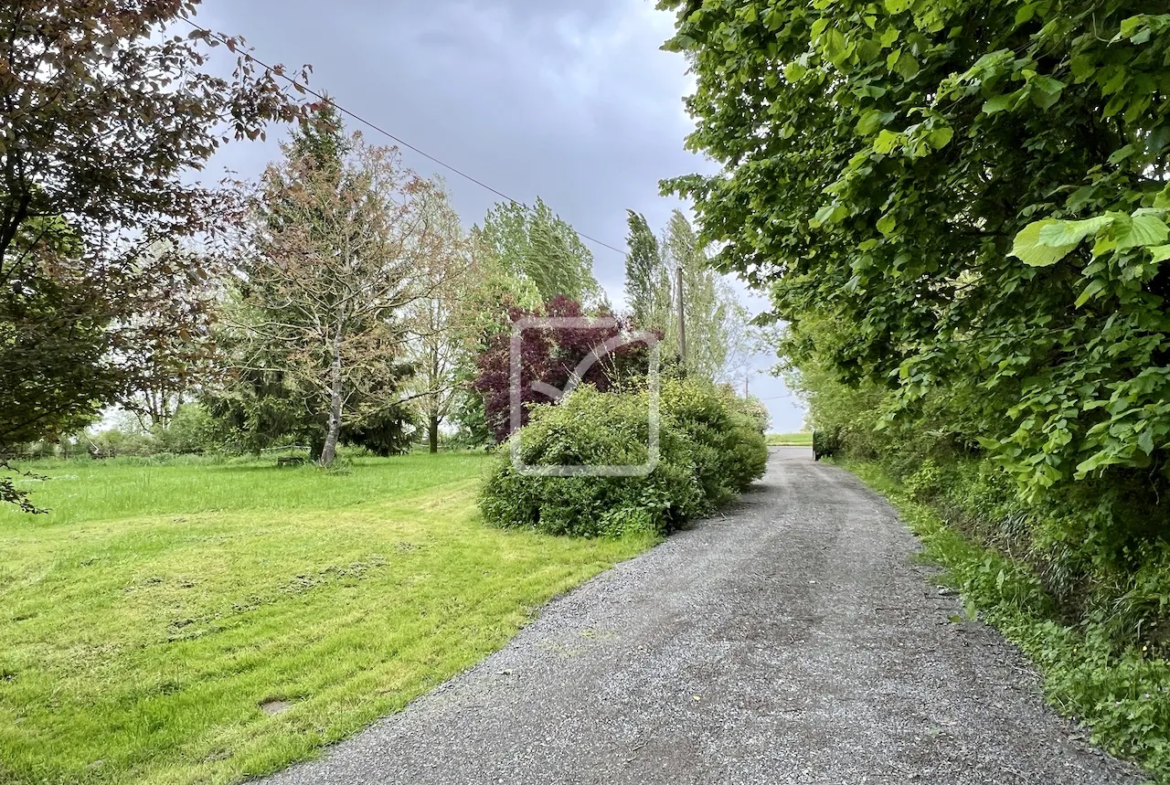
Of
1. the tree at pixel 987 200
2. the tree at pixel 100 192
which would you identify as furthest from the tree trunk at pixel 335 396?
the tree at pixel 987 200

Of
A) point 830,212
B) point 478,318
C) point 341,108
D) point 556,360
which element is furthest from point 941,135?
point 478,318

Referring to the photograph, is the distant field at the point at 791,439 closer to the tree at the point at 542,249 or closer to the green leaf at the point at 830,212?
the tree at the point at 542,249

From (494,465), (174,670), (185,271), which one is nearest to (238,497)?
(494,465)

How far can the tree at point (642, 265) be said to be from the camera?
21656 mm

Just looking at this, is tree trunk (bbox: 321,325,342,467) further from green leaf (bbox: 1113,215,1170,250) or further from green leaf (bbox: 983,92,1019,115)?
green leaf (bbox: 1113,215,1170,250)

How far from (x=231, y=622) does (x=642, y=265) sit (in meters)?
19.7

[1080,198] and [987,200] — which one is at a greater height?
[987,200]

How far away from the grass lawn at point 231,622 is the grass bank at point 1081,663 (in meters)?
3.08

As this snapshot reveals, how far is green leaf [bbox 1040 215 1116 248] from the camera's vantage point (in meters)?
0.90

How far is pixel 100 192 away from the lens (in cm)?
255

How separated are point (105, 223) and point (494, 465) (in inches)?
216

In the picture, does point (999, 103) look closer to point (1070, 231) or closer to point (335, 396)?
point (1070, 231)

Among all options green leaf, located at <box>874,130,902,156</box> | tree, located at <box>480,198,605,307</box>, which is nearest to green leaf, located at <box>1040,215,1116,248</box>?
green leaf, located at <box>874,130,902,156</box>

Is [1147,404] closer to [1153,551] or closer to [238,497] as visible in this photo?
[1153,551]
